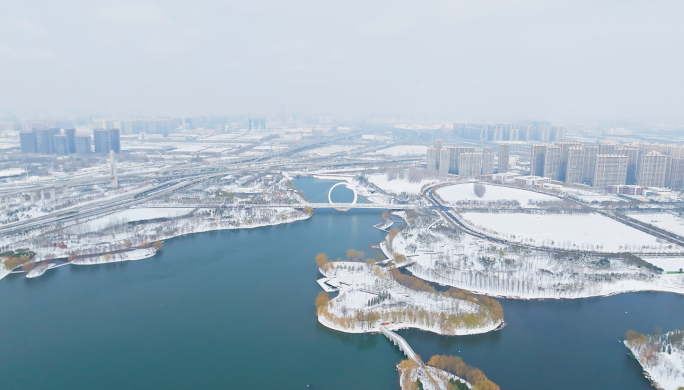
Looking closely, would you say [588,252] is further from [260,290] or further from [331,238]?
[260,290]

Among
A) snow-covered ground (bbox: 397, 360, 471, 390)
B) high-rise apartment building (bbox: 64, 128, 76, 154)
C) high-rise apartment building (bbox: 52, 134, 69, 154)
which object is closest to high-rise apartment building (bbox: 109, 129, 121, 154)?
high-rise apartment building (bbox: 64, 128, 76, 154)

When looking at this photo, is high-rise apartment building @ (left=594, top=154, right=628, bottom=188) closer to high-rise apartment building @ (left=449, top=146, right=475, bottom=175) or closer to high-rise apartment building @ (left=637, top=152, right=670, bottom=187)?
high-rise apartment building @ (left=637, top=152, right=670, bottom=187)

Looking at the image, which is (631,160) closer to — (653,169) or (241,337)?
(653,169)

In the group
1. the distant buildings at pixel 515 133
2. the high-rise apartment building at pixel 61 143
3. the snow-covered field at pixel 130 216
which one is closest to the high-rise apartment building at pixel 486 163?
the snow-covered field at pixel 130 216

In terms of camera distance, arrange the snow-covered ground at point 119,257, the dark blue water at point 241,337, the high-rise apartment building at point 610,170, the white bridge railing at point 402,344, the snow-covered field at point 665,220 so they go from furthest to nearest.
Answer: the high-rise apartment building at point 610,170 < the snow-covered field at point 665,220 < the snow-covered ground at point 119,257 < the white bridge railing at point 402,344 < the dark blue water at point 241,337

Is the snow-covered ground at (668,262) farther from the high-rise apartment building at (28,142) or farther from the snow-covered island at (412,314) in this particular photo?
the high-rise apartment building at (28,142)

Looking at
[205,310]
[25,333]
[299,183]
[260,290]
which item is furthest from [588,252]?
[299,183]
